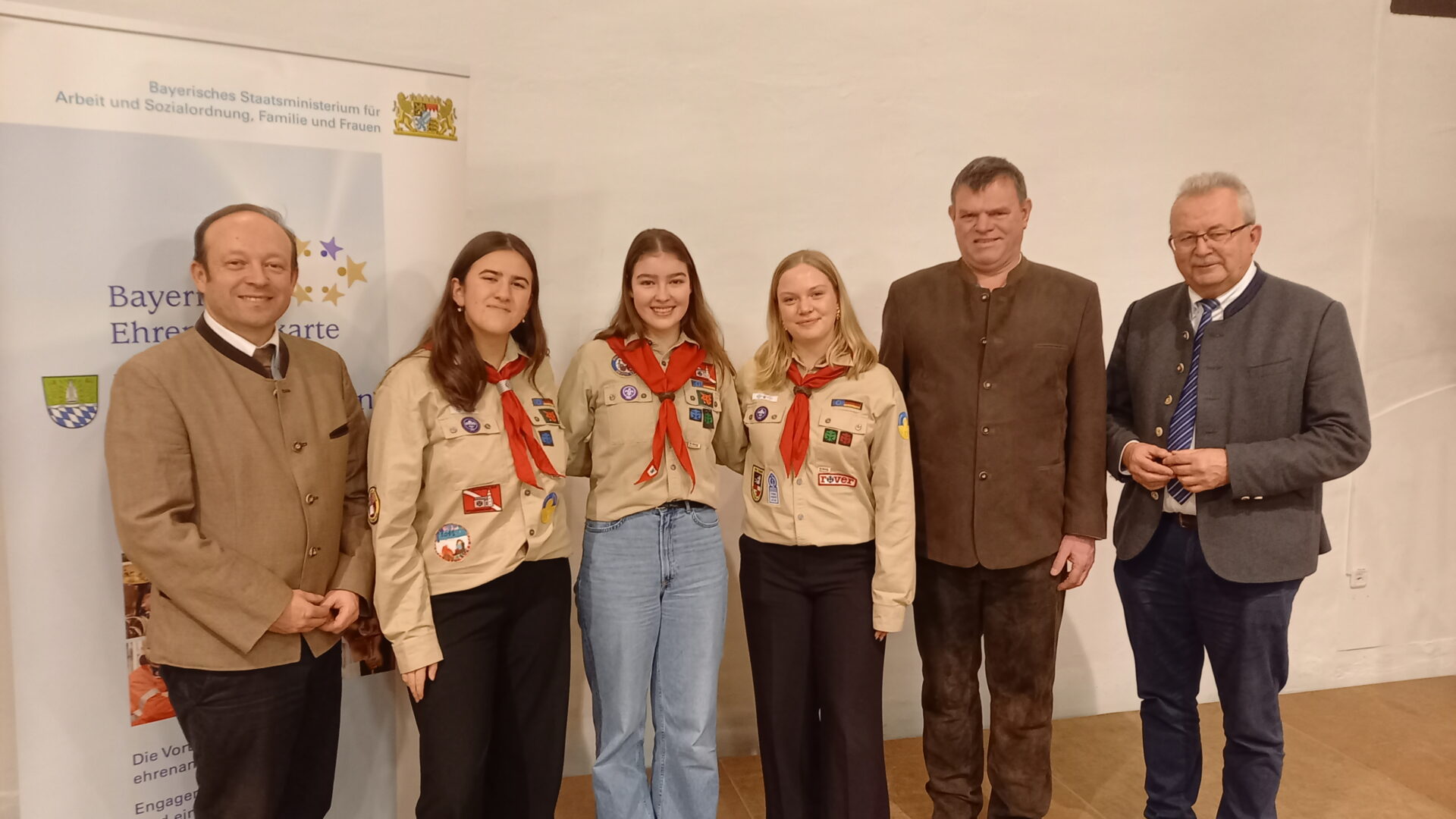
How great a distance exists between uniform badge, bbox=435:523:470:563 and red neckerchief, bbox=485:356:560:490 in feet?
0.63

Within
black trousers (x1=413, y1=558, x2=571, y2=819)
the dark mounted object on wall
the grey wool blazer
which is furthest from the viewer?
the dark mounted object on wall

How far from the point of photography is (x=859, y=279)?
11.1 feet

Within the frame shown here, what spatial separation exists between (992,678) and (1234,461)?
2.92 feet

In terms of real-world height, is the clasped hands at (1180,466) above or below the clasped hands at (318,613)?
above

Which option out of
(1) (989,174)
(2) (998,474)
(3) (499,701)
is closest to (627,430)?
(3) (499,701)

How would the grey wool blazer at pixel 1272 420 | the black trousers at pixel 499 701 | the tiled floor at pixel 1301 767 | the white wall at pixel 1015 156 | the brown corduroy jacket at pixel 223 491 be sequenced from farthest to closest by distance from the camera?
the white wall at pixel 1015 156 → the tiled floor at pixel 1301 767 → the grey wool blazer at pixel 1272 420 → the black trousers at pixel 499 701 → the brown corduroy jacket at pixel 223 491

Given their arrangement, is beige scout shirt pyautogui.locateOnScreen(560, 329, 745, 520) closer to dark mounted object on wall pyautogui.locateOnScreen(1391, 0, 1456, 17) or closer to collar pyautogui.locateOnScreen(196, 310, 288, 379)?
collar pyautogui.locateOnScreen(196, 310, 288, 379)

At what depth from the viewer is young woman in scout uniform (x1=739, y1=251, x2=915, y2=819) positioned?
2.24 meters

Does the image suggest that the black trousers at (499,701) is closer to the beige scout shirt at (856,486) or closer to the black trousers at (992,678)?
the beige scout shirt at (856,486)

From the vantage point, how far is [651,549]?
2.23m

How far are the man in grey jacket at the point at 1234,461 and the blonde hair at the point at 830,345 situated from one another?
79 cm

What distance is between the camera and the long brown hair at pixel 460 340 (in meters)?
2.02

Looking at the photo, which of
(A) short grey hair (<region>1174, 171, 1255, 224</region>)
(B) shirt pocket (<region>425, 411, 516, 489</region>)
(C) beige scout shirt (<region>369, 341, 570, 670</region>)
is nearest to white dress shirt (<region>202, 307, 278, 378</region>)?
(C) beige scout shirt (<region>369, 341, 570, 670</region>)

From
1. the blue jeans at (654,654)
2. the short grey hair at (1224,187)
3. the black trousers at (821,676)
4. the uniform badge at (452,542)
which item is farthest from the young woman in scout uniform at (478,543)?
the short grey hair at (1224,187)
